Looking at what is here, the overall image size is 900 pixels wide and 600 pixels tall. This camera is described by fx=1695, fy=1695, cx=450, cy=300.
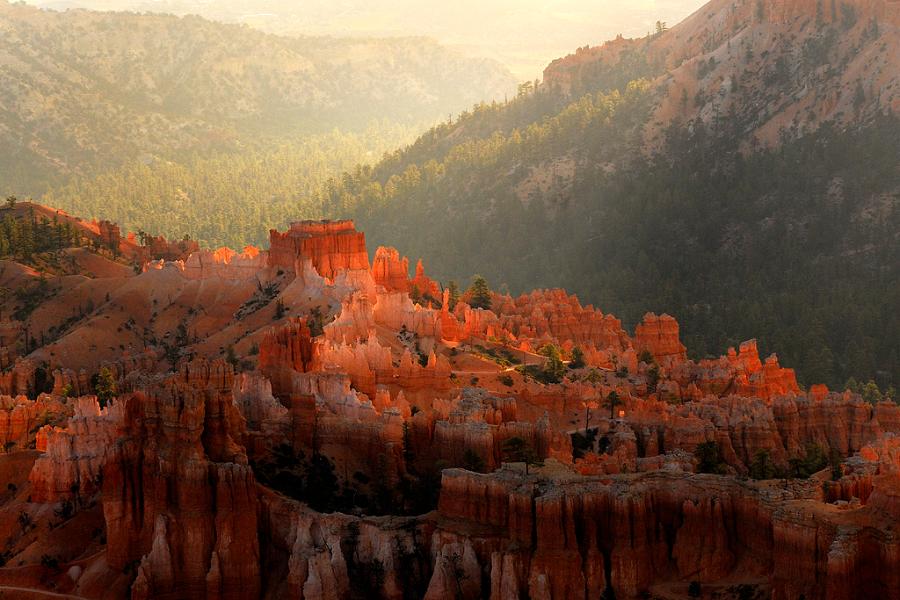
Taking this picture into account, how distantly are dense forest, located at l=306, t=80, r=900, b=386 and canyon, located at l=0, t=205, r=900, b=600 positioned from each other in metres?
25.9

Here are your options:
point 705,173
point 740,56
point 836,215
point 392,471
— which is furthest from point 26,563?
point 740,56

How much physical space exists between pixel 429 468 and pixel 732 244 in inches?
3885

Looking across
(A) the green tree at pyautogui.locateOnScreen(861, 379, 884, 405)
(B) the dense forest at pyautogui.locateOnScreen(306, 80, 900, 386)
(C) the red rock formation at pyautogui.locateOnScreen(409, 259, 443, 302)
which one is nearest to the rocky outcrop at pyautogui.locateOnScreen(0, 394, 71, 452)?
A: (C) the red rock formation at pyautogui.locateOnScreen(409, 259, 443, 302)

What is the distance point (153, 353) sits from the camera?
114 metres

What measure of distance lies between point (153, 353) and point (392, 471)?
43.1m

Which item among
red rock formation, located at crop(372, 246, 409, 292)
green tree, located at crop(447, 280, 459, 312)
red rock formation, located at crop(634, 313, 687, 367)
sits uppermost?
red rock formation, located at crop(372, 246, 409, 292)

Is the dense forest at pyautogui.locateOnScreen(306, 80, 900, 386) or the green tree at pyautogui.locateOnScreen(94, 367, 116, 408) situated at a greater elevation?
the dense forest at pyautogui.locateOnScreen(306, 80, 900, 386)

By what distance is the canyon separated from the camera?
197ft

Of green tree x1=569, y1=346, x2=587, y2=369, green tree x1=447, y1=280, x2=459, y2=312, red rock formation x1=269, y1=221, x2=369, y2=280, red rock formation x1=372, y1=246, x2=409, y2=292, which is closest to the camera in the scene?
green tree x1=569, y1=346, x2=587, y2=369

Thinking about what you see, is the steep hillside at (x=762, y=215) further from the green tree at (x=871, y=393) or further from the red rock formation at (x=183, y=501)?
the red rock formation at (x=183, y=501)

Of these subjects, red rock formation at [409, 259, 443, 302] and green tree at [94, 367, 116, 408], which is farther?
red rock formation at [409, 259, 443, 302]

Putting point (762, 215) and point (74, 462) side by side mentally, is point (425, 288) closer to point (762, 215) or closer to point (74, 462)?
point (74, 462)

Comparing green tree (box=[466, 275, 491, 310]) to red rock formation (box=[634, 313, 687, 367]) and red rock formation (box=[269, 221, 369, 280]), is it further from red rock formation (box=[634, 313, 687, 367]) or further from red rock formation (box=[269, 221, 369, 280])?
red rock formation (box=[634, 313, 687, 367])

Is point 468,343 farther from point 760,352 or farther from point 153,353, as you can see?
point 760,352
